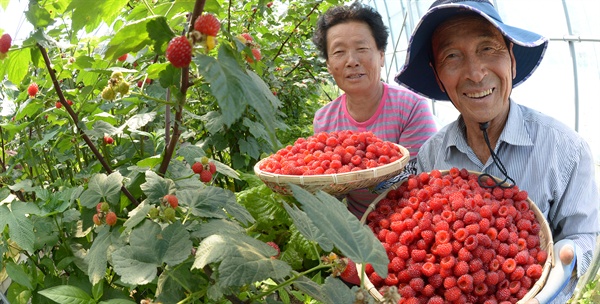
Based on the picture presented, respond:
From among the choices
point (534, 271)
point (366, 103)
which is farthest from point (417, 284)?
point (366, 103)

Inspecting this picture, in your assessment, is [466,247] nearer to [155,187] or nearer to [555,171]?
[555,171]

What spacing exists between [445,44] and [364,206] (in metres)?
0.90

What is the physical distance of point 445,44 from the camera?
1529 mm

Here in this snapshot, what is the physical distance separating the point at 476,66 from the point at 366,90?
0.93 metres

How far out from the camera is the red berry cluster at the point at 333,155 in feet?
5.20

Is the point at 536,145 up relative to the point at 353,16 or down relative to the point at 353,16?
down

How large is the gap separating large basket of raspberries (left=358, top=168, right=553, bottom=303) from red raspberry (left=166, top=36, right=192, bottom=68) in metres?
0.71

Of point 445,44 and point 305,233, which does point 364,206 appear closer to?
point 445,44

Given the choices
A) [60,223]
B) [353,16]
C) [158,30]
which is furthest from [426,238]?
[353,16]

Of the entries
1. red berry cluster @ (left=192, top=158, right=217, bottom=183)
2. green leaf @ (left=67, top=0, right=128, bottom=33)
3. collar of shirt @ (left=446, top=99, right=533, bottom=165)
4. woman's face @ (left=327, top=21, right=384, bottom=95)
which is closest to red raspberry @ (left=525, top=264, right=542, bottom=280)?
collar of shirt @ (left=446, top=99, right=533, bottom=165)

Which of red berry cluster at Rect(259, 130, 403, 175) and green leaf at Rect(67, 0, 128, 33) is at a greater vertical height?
green leaf at Rect(67, 0, 128, 33)

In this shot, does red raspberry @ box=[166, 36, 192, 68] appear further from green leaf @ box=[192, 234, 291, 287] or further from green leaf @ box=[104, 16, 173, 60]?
green leaf @ box=[192, 234, 291, 287]

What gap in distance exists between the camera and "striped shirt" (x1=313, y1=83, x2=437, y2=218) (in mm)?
2242

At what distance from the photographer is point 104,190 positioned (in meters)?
1.05
